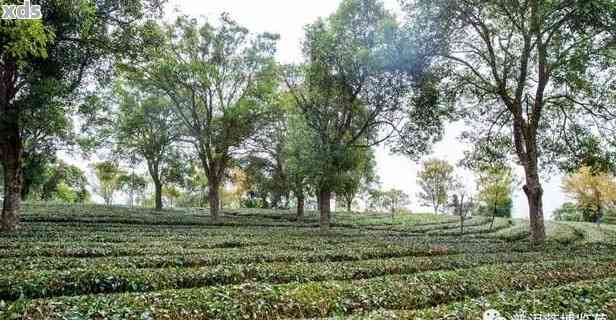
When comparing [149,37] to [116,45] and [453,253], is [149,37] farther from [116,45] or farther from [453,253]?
[453,253]

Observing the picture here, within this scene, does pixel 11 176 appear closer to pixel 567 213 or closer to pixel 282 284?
pixel 282 284

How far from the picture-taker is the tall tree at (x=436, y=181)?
224ft

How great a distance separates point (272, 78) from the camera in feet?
103

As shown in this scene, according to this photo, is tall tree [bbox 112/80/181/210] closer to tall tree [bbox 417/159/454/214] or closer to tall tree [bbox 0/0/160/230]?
tall tree [bbox 0/0/160/230]

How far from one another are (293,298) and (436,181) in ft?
217

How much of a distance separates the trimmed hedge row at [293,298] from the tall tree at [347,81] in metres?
13.7

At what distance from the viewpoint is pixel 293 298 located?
8.21 metres

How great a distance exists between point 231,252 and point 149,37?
11.8 meters

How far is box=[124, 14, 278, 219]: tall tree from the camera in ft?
97.1

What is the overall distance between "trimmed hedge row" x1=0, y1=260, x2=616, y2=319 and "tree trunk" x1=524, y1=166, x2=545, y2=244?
375 inches

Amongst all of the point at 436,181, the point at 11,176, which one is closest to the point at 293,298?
the point at 11,176

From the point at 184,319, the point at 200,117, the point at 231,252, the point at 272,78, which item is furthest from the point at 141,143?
the point at 184,319

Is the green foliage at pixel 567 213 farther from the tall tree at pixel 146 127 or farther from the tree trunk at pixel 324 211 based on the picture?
the tall tree at pixel 146 127

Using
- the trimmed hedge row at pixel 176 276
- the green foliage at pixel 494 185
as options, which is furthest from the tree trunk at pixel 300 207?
the trimmed hedge row at pixel 176 276
